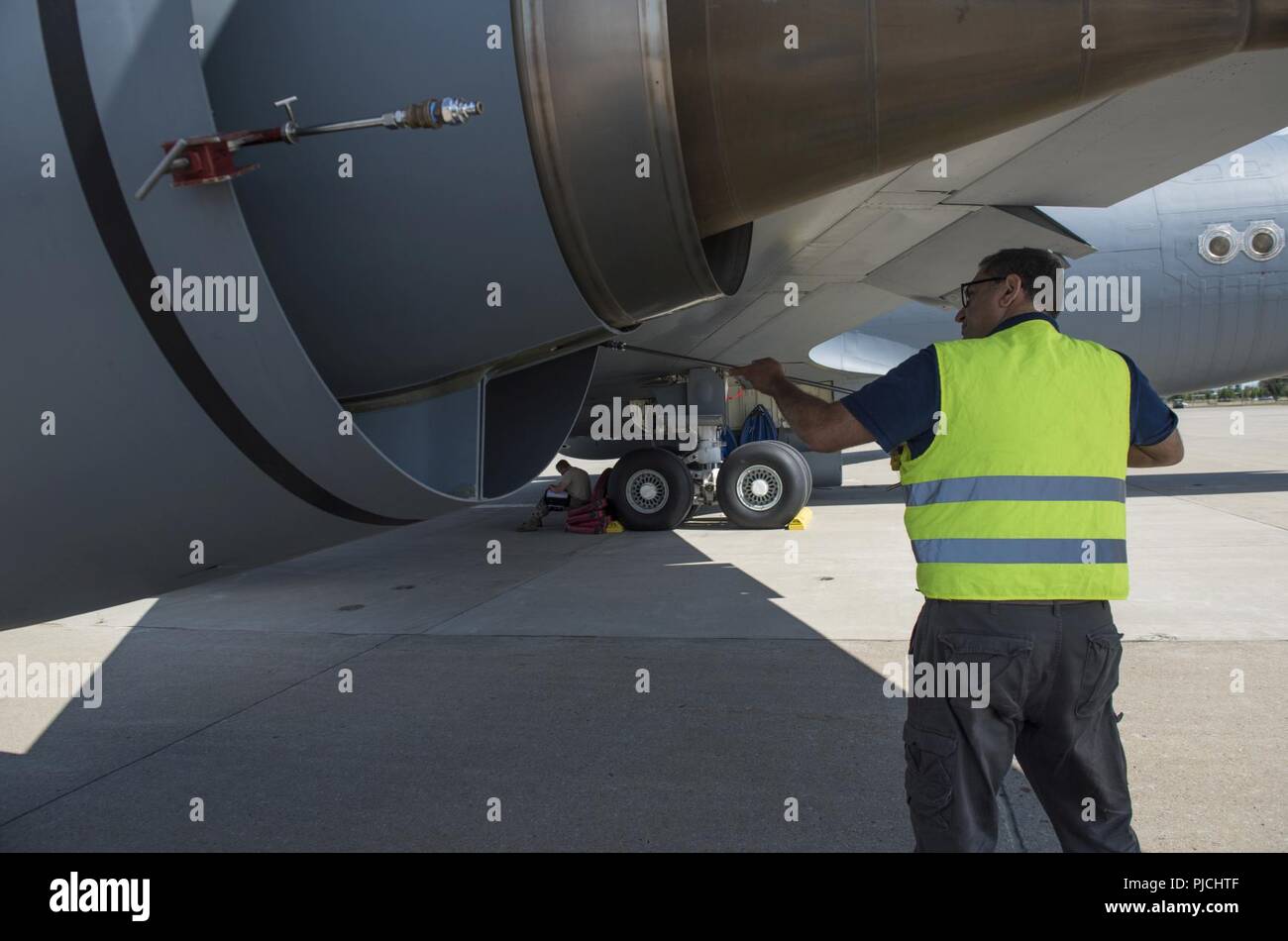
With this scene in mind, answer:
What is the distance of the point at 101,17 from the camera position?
67.4 inches

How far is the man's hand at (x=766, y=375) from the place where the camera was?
2516 mm

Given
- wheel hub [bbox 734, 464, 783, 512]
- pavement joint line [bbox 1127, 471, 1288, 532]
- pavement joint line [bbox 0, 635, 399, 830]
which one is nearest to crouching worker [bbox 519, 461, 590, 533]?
wheel hub [bbox 734, 464, 783, 512]

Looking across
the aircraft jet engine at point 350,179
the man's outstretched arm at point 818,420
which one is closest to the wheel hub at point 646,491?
the man's outstretched arm at point 818,420

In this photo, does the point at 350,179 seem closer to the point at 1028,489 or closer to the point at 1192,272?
the point at 1028,489

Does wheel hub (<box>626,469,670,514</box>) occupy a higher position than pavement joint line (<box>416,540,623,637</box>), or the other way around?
wheel hub (<box>626,469,670,514</box>)

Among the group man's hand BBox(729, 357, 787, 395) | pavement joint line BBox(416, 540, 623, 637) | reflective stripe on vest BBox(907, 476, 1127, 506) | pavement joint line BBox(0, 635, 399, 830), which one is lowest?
pavement joint line BBox(0, 635, 399, 830)

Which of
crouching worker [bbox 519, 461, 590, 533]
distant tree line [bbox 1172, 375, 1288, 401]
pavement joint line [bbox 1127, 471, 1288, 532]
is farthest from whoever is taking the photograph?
distant tree line [bbox 1172, 375, 1288, 401]

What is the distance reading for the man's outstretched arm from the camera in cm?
236

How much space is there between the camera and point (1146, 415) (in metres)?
2.53

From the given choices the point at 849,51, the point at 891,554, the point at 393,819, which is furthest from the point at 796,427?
the point at 891,554

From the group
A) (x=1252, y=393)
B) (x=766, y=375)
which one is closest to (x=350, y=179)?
(x=766, y=375)

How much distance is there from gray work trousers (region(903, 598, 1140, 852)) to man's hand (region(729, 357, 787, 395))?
720mm

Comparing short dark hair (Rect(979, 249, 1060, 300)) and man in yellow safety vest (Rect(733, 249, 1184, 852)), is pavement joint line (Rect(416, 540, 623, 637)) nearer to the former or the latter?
man in yellow safety vest (Rect(733, 249, 1184, 852))
